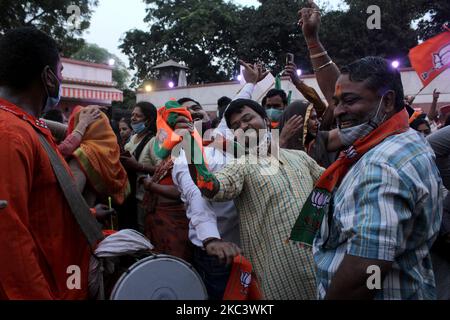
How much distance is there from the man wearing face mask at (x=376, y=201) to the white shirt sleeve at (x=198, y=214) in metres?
0.70

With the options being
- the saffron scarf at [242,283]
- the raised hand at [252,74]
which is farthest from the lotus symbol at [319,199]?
the raised hand at [252,74]

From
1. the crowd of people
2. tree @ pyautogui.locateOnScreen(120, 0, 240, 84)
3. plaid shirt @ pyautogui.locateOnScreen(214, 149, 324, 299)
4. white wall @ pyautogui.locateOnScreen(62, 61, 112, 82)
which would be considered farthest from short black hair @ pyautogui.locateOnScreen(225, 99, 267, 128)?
tree @ pyautogui.locateOnScreen(120, 0, 240, 84)

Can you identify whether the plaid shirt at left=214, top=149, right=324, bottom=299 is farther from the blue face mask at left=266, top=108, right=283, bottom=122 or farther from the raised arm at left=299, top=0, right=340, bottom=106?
the blue face mask at left=266, top=108, right=283, bottom=122

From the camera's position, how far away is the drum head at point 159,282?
1793mm

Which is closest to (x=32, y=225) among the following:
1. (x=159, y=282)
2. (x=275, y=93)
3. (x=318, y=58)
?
(x=159, y=282)

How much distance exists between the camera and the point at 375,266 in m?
1.36

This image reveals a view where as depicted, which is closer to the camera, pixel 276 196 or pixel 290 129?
pixel 276 196

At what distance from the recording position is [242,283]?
2152 millimetres

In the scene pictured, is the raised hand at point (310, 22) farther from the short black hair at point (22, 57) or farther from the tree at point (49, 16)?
the tree at point (49, 16)

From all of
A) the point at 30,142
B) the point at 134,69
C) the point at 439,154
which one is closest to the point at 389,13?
the point at 134,69

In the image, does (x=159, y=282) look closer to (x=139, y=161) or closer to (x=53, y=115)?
(x=139, y=161)

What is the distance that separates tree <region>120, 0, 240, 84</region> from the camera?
30.3 meters

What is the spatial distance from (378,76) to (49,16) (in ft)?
51.9
